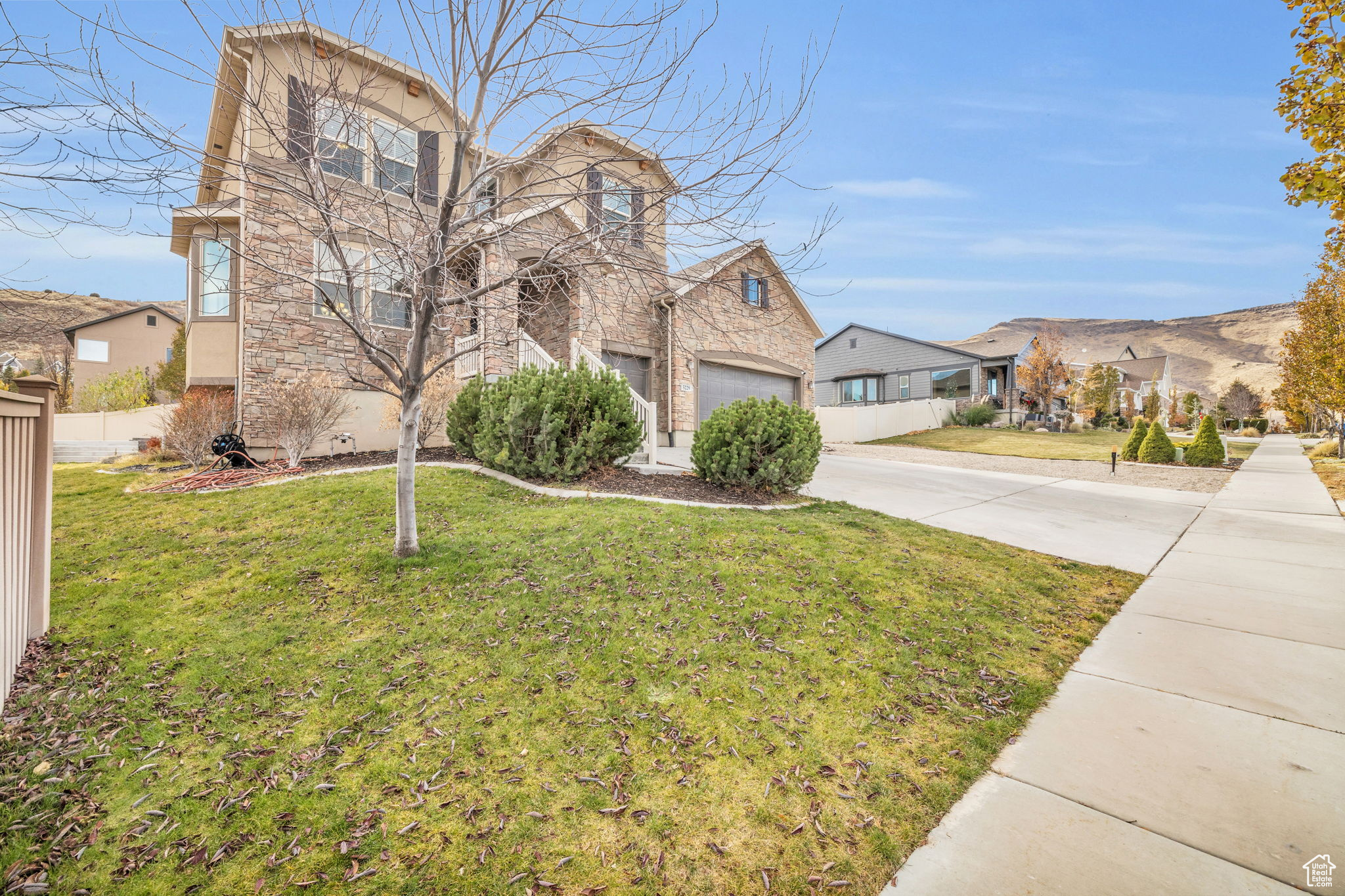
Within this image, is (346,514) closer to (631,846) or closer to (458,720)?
(458,720)

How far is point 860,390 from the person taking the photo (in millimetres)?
32688

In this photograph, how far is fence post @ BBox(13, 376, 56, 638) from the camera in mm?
3580

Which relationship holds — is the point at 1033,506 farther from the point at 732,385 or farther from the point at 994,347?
the point at 994,347

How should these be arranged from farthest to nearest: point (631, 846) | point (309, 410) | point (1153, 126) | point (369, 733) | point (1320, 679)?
point (1153, 126), point (309, 410), point (1320, 679), point (369, 733), point (631, 846)

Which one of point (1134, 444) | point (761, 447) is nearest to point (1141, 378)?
point (1134, 444)

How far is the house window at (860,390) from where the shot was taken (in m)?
32.1

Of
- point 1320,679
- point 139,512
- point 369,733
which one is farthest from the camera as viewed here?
point 139,512

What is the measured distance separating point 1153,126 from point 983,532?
2035 cm

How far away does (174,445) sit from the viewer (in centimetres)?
1014

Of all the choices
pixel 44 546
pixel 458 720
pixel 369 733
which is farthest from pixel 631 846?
pixel 44 546

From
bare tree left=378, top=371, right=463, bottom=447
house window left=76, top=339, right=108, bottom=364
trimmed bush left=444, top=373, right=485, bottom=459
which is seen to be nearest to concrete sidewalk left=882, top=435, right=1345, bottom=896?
trimmed bush left=444, top=373, right=485, bottom=459

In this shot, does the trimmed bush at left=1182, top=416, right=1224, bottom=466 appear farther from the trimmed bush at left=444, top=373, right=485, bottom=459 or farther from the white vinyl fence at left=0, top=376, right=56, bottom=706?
the white vinyl fence at left=0, top=376, right=56, bottom=706

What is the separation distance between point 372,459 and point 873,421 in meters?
20.7

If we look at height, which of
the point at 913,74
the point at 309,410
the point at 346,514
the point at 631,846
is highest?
the point at 913,74
